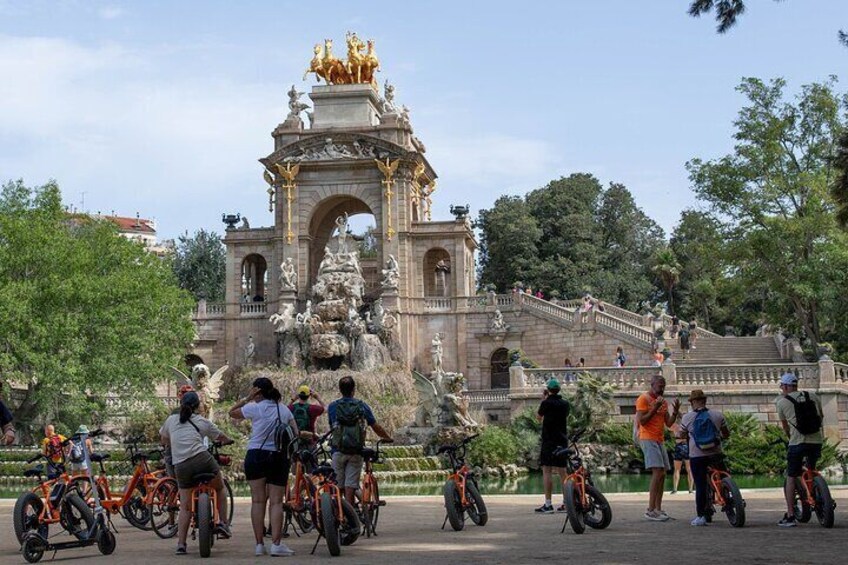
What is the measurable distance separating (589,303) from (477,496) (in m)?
35.6

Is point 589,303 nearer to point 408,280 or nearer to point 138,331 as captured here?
point 408,280

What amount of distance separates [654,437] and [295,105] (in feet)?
132

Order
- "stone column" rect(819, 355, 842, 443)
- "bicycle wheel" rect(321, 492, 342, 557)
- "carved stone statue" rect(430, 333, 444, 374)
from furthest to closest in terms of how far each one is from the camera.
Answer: "carved stone statue" rect(430, 333, 444, 374), "stone column" rect(819, 355, 842, 443), "bicycle wheel" rect(321, 492, 342, 557)

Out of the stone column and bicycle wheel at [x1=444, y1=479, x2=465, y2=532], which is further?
the stone column

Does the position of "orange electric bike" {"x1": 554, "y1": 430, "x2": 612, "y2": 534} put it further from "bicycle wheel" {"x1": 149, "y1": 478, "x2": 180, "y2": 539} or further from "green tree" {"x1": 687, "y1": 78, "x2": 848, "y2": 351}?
"green tree" {"x1": 687, "y1": 78, "x2": 848, "y2": 351}

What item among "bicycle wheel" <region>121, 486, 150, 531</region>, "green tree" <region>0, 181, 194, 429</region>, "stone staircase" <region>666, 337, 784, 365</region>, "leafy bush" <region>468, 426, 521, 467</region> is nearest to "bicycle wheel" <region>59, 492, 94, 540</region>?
"bicycle wheel" <region>121, 486, 150, 531</region>

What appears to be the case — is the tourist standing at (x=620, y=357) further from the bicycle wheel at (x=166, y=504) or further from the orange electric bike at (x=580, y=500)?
the bicycle wheel at (x=166, y=504)

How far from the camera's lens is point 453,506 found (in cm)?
1386

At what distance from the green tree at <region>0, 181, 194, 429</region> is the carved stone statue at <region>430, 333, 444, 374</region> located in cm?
942

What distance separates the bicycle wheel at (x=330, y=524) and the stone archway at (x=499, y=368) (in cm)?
3890

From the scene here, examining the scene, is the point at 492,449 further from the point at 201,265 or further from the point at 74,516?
the point at 201,265

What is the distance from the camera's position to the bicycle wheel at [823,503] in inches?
528

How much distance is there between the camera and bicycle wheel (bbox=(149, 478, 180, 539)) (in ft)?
45.9

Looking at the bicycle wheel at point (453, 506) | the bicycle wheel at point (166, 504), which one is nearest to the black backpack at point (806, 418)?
the bicycle wheel at point (453, 506)
